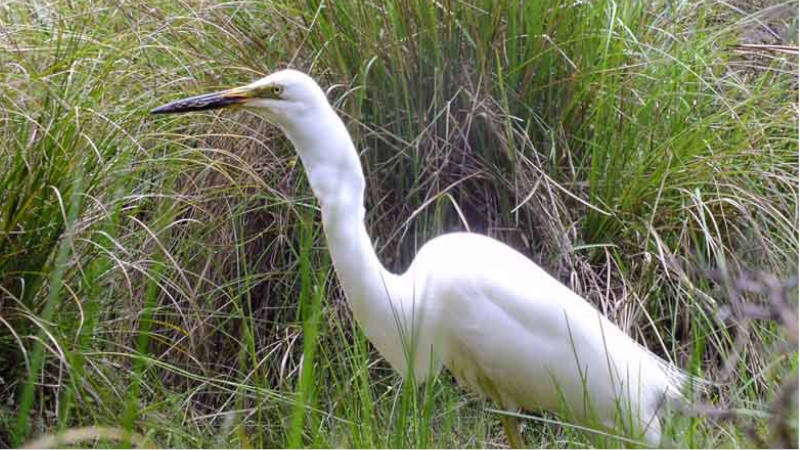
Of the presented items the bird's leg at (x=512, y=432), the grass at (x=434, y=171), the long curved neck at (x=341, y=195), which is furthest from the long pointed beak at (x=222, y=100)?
the bird's leg at (x=512, y=432)

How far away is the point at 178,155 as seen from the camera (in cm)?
298

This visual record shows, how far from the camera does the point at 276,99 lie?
7.82ft

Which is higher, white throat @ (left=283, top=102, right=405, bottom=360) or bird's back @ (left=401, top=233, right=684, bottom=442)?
white throat @ (left=283, top=102, right=405, bottom=360)

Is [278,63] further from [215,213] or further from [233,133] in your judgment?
[215,213]

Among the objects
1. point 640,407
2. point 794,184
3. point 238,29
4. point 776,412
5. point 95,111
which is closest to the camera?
point 776,412

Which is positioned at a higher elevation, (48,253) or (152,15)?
(152,15)

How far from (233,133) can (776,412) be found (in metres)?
2.23

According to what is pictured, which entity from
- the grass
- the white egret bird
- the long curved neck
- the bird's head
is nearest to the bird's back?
the white egret bird

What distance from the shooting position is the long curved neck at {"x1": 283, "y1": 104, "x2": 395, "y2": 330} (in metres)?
2.32

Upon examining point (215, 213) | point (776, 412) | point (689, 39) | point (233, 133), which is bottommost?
point (215, 213)

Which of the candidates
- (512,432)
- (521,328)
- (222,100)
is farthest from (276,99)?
(512,432)

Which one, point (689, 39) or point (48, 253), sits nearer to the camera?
point (48, 253)

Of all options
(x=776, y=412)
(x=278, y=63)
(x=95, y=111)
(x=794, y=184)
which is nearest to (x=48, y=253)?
(x=95, y=111)

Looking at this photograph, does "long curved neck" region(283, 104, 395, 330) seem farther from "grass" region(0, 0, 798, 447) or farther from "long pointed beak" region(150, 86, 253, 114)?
"grass" region(0, 0, 798, 447)
